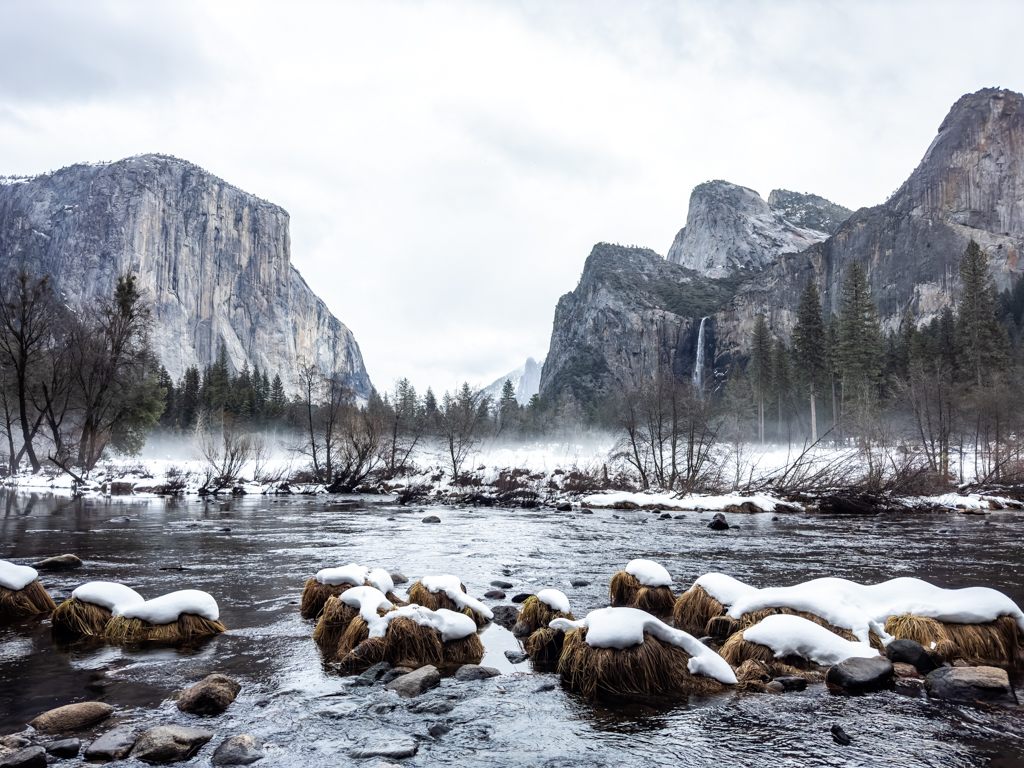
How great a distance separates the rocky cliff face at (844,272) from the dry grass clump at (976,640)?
8849 cm

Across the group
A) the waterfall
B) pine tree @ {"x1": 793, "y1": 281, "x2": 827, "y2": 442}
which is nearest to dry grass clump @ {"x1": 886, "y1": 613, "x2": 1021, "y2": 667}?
pine tree @ {"x1": 793, "y1": 281, "x2": 827, "y2": 442}

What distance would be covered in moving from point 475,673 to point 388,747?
5.96ft

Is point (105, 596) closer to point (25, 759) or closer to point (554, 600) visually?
point (25, 759)

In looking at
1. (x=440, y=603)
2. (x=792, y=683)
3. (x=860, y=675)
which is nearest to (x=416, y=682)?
(x=440, y=603)

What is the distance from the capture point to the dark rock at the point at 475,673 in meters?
6.13

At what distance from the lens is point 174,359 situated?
15325 cm

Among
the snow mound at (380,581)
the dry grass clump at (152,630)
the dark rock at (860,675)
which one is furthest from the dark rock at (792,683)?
the dry grass clump at (152,630)

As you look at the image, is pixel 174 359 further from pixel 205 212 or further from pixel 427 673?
pixel 427 673

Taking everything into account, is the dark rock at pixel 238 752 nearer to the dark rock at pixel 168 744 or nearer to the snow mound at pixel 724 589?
the dark rock at pixel 168 744

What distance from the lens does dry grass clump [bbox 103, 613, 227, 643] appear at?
718 cm

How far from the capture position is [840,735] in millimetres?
4637

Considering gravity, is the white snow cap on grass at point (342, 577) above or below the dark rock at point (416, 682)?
above

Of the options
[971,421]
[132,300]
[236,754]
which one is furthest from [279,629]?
[971,421]

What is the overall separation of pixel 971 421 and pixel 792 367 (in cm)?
3690
